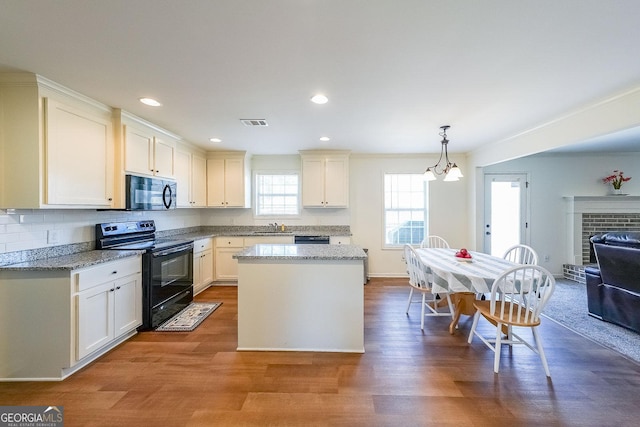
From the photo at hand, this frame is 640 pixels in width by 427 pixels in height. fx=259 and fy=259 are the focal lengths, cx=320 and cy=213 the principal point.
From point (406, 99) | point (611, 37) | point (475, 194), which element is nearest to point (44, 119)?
point (406, 99)

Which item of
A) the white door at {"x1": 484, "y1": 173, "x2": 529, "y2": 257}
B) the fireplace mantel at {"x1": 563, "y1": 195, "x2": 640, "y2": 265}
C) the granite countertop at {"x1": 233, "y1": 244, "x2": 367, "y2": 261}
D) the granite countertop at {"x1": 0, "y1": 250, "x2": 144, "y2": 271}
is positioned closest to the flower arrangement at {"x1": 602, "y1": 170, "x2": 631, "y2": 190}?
the fireplace mantel at {"x1": 563, "y1": 195, "x2": 640, "y2": 265}

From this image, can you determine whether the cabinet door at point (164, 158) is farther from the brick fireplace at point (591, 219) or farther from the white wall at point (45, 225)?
the brick fireplace at point (591, 219)

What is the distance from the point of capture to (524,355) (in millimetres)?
2402

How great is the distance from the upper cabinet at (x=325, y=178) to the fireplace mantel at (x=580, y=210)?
4312mm

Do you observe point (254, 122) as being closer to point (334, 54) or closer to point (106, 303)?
point (334, 54)

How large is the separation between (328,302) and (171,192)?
2.76 m

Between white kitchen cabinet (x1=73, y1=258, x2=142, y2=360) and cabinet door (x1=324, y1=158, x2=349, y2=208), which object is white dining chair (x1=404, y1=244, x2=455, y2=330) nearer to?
cabinet door (x1=324, y1=158, x2=349, y2=208)

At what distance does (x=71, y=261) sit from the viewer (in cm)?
221

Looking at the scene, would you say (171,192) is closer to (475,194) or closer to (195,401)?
(195,401)

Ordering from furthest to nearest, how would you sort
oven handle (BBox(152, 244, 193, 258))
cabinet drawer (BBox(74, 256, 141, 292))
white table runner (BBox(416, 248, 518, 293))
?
oven handle (BBox(152, 244, 193, 258)) < white table runner (BBox(416, 248, 518, 293)) < cabinet drawer (BBox(74, 256, 141, 292))

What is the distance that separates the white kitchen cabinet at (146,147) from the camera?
2.88 metres

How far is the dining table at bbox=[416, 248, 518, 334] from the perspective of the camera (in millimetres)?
2385

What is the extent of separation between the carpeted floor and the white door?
1170mm

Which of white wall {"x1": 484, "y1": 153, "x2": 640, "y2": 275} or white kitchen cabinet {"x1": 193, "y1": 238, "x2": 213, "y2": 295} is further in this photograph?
white wall {"x1": 484, "y1": 153, "x2": 640, "y2": 275}
